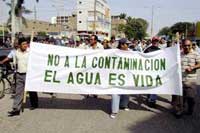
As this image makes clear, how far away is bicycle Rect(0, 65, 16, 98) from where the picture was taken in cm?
1059

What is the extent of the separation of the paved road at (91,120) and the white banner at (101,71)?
55cm

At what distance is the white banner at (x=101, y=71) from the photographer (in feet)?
28.1

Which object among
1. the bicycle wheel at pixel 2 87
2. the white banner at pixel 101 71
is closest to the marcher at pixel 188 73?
the white banner at pixel 101 71

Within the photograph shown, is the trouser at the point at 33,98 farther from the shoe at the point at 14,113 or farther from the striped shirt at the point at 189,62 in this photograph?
the striped shirt at the point at 189,62

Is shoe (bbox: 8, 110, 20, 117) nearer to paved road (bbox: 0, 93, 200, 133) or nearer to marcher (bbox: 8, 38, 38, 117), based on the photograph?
marcher (bbox: 8, 38, 38, 117)

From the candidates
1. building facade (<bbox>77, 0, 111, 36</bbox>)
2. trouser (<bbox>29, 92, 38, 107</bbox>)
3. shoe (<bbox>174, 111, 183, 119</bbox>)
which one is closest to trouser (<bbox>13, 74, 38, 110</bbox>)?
trouser (<bbox>29, 92, 38, 107</bbox>)

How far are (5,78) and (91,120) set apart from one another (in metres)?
3.93

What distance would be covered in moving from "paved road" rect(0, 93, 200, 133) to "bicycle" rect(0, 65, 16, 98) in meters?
0.58

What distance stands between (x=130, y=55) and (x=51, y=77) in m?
1.90

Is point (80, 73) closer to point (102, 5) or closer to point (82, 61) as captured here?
point (82, 61)

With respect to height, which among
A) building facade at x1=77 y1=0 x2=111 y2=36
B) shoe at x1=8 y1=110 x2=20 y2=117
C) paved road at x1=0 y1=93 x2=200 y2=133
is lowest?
paved road at x1=0 y1=93 x2=200 y2=133

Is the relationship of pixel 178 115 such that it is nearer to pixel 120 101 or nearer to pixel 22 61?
pixel 120 101

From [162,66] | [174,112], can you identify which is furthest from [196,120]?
[162,66]

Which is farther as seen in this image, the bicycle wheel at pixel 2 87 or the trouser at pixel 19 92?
the bicycle wheel at pixel 2 87
